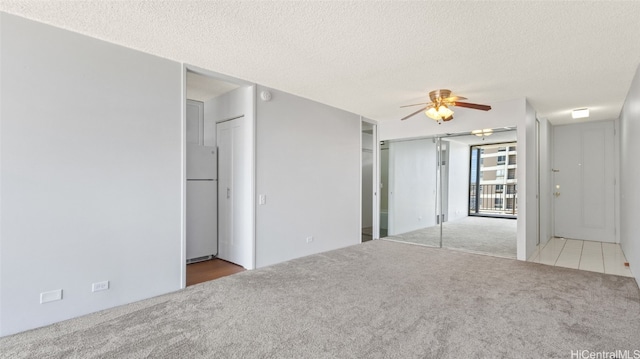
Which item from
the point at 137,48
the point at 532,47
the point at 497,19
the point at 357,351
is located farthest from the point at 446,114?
the point at 137,48

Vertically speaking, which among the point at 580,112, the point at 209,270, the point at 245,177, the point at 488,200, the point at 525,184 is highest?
the point at 580,112

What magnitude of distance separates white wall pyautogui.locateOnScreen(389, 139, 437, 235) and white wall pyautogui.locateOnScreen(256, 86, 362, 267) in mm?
923

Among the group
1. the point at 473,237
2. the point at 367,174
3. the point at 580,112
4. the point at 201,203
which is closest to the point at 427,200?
the point at 473,237

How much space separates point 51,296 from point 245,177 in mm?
2349

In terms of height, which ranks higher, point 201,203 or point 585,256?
point 201,203

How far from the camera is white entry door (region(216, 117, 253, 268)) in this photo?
14.3ft

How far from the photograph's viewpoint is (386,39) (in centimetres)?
280

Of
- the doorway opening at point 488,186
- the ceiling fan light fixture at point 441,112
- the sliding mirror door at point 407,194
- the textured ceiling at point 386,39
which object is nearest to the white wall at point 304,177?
the textured ceiling at point 386,39

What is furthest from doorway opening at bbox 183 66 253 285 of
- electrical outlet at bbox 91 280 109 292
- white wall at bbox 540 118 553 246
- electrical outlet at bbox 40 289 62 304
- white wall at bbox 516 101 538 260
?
white wall at bbox 540 118 553 246

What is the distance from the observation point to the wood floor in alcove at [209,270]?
3.88m

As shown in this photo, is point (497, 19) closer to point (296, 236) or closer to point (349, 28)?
point (349, 28)

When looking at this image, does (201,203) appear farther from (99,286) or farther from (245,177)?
(99,286)

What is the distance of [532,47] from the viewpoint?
2.92 metres

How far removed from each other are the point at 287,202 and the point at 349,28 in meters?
2.73
